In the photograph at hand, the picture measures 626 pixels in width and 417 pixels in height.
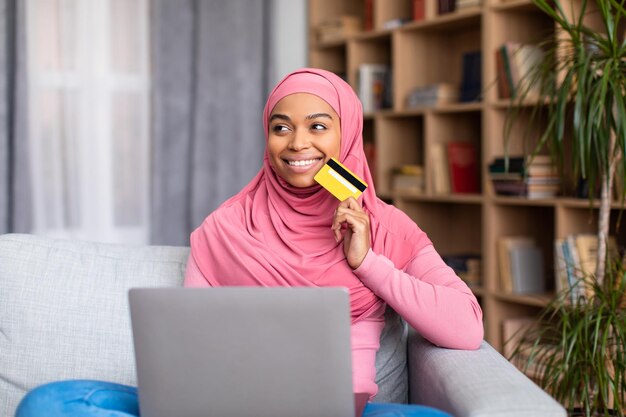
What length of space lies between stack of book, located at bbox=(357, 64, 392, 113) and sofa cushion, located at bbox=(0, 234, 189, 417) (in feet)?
7.60

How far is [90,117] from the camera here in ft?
12.3

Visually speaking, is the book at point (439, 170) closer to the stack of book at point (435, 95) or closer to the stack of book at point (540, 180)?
the stack of book at point (435, 95)

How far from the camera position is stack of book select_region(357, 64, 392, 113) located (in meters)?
4.04

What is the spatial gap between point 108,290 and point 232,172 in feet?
7.43

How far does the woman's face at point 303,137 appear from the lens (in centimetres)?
175

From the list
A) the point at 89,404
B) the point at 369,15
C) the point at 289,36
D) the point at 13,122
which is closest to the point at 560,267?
the point at 369,15

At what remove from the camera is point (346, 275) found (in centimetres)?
173

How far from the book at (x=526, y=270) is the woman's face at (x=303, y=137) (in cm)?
166

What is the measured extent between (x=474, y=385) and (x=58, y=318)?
93 cm

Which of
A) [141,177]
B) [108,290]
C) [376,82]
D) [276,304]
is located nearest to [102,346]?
[108,290]

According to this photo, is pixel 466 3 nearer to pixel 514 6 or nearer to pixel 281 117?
pixel 514 6

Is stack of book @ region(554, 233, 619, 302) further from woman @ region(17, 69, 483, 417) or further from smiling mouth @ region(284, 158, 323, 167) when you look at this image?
smiling mouth @ region(284, 158, 323, 167)

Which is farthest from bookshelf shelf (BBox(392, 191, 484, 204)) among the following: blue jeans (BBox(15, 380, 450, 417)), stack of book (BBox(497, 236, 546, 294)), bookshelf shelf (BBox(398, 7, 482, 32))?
blue jeans (BBox(15, 380, 450, 417))

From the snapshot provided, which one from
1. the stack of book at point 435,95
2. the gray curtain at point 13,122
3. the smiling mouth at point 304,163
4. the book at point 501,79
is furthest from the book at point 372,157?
the smiling mouth at point 304,163
